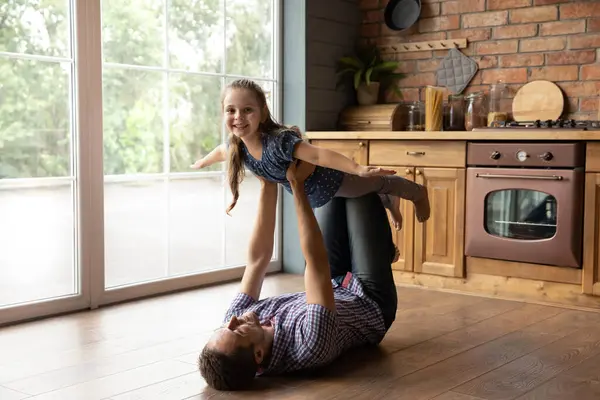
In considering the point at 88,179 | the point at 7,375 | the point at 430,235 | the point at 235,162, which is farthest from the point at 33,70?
the point at 430,235

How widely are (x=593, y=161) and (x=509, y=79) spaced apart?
998mm

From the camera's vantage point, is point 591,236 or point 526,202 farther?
point 526,202

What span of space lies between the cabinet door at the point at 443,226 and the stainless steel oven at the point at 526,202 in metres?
0.06

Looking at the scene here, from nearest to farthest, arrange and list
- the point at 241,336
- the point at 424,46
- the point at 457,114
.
Answer: the point at 241,336, the point at 457,114, the point at 424,46

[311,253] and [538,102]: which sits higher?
[538,102]

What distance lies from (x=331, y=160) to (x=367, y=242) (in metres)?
0.50

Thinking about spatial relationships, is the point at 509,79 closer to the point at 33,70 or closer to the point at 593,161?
the point at 593,161

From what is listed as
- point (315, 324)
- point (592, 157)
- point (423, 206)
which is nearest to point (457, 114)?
point (592, 157)

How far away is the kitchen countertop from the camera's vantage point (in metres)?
3.93

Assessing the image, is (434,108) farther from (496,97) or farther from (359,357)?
(359,357)

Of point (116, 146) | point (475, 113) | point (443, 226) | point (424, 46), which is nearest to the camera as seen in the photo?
point (116, 146)

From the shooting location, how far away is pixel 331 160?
9.28ft

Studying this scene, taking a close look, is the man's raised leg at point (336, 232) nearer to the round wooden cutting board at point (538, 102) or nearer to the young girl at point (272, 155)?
the young girl at point (272, 155)

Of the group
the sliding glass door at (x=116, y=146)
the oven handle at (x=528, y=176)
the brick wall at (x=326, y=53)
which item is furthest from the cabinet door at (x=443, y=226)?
the sliding glass door at (x=116, y=146)
